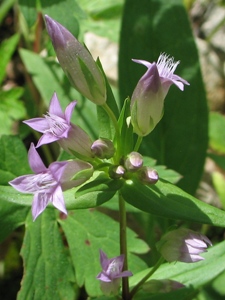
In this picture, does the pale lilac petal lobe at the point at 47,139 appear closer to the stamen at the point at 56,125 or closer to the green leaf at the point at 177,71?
the stamen at the point at 56,125

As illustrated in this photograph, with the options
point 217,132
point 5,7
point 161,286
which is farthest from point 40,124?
point 217,132

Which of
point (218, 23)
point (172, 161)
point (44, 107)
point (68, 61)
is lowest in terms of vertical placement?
point (44, 107)

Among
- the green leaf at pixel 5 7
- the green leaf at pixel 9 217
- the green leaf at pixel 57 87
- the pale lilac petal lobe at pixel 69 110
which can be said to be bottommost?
the green leaf at pixel 9 217

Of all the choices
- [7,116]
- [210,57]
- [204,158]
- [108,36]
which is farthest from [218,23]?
[7,116]

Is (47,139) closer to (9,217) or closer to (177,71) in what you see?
(9,217)

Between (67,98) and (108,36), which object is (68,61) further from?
(108,36)

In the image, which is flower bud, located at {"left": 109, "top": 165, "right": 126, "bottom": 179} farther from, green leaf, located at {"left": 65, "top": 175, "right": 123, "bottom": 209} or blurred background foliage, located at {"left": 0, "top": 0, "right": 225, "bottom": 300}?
blurred background foliage, located at {"left": 0, "top": 0, "right": 225, "bottom": 300}

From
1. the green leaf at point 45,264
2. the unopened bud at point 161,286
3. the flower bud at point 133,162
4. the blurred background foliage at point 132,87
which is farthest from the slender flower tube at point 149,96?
the blurred background foliage at point 132,87
